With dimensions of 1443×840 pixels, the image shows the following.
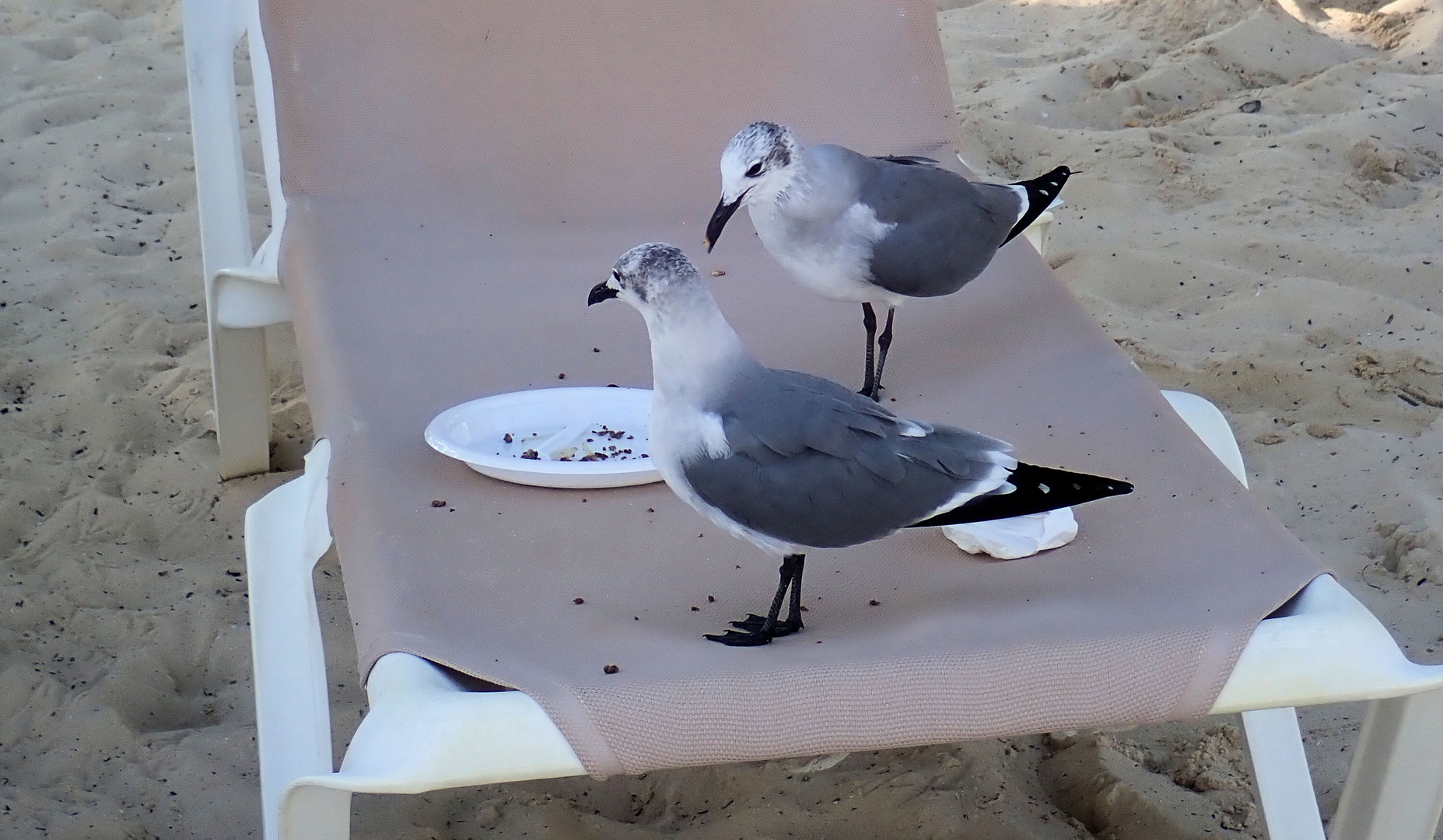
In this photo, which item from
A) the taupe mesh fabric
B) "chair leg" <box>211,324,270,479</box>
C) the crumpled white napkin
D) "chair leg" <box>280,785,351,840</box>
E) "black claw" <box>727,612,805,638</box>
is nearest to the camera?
"chair leg" <box>280,785,351,840</box>

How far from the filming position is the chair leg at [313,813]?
114cm

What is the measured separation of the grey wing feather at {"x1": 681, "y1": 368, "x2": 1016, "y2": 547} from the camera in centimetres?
130

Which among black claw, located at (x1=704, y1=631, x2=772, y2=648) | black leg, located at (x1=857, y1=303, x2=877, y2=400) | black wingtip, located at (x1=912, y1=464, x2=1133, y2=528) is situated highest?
black wingtip, located at (x1=912, y1=464, x2=1133, y2=528)

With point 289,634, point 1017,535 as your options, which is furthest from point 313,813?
point 1017,535

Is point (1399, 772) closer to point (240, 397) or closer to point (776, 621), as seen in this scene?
point (776, 621)

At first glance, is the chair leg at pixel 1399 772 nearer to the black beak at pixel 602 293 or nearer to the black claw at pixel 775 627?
the black claw at pixel 775 627

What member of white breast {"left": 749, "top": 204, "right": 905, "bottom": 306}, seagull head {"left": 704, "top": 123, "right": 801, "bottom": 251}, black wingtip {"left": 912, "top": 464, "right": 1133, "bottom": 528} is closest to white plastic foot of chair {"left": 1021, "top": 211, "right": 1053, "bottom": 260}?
white breast {"left": 749, "top": 204, "right": 905, "bottom": 306}

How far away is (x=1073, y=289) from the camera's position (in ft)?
9.32

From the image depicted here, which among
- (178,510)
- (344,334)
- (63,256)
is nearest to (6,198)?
(63,256)

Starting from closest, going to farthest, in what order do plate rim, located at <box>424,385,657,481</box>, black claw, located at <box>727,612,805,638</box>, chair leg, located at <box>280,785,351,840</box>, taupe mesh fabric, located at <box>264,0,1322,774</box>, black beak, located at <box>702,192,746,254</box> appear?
1. chair leg, located at <box>280,785,351,840</box>
2. taupe mesh fabric, located at <box>264,0,1322,774</box>
3. black claw, located at <box>727,612,805,638</box>
4. plate rim, located at <box>424,385,657,481</box>
5. black beak, located at <box>702,192,746,254</box>

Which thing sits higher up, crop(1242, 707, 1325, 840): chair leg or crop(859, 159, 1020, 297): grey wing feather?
crop(859, 159, 1020, 297): grey wing feather

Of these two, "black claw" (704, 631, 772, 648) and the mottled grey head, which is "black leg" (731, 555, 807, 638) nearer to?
"black claw" (704, 631, 772, 648)

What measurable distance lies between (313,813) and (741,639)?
16.2 inches

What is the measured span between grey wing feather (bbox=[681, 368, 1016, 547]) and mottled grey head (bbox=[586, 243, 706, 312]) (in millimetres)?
111
